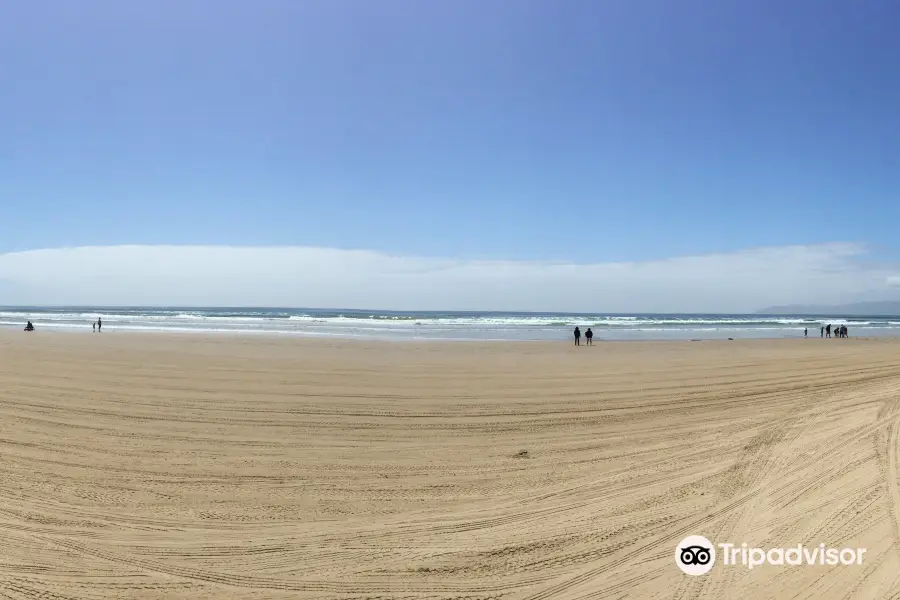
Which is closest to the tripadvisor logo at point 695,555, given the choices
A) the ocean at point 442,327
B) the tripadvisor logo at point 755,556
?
the tripadvisor logo at point 755,556

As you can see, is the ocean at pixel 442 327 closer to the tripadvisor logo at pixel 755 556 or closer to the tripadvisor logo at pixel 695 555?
the tripadvisor logo at pixel 695 555

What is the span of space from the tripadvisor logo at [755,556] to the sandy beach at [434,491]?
10 centimetres

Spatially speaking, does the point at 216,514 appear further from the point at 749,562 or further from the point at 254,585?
the point at 749,562

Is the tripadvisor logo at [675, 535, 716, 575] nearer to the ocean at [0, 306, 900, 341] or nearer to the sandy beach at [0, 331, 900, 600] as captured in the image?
the sandy beach at [0, 331, 900, 600]

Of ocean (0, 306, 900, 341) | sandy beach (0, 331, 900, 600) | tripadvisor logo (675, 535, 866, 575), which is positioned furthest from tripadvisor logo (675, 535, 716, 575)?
ocean (0, 306, 900, 341)

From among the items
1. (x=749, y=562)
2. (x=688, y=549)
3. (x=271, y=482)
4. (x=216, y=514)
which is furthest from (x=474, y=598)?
(x=271, y=482)

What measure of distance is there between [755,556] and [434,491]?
10.8ft

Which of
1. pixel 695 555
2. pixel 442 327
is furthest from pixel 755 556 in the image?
pixel 442 327

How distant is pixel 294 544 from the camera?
16.3 ft

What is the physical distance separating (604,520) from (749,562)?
1298mm

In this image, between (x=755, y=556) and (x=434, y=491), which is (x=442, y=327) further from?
(x=755, y=556)

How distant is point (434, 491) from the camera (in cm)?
631

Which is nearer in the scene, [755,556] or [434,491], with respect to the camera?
[755,556]

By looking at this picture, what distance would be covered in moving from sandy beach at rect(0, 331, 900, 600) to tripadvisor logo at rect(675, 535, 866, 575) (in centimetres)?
10
